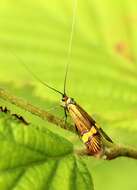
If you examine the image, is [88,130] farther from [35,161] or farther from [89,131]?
[35,161]

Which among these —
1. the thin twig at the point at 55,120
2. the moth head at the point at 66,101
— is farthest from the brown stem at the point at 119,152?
the moth head at the point at 66,101

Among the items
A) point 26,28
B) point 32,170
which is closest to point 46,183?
point 32,170

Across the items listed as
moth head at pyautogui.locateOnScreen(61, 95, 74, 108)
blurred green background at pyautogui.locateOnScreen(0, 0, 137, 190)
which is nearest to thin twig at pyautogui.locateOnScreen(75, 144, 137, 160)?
moth head at pyautogui.locateOnScreen(61, 95, 74, 108)

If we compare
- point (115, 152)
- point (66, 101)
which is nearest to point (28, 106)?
point (115, 152)

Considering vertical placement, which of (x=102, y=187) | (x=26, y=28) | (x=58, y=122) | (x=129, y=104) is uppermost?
(x=58, y=122)

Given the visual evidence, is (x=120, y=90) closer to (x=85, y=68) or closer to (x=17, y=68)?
(x=85, y=68)
